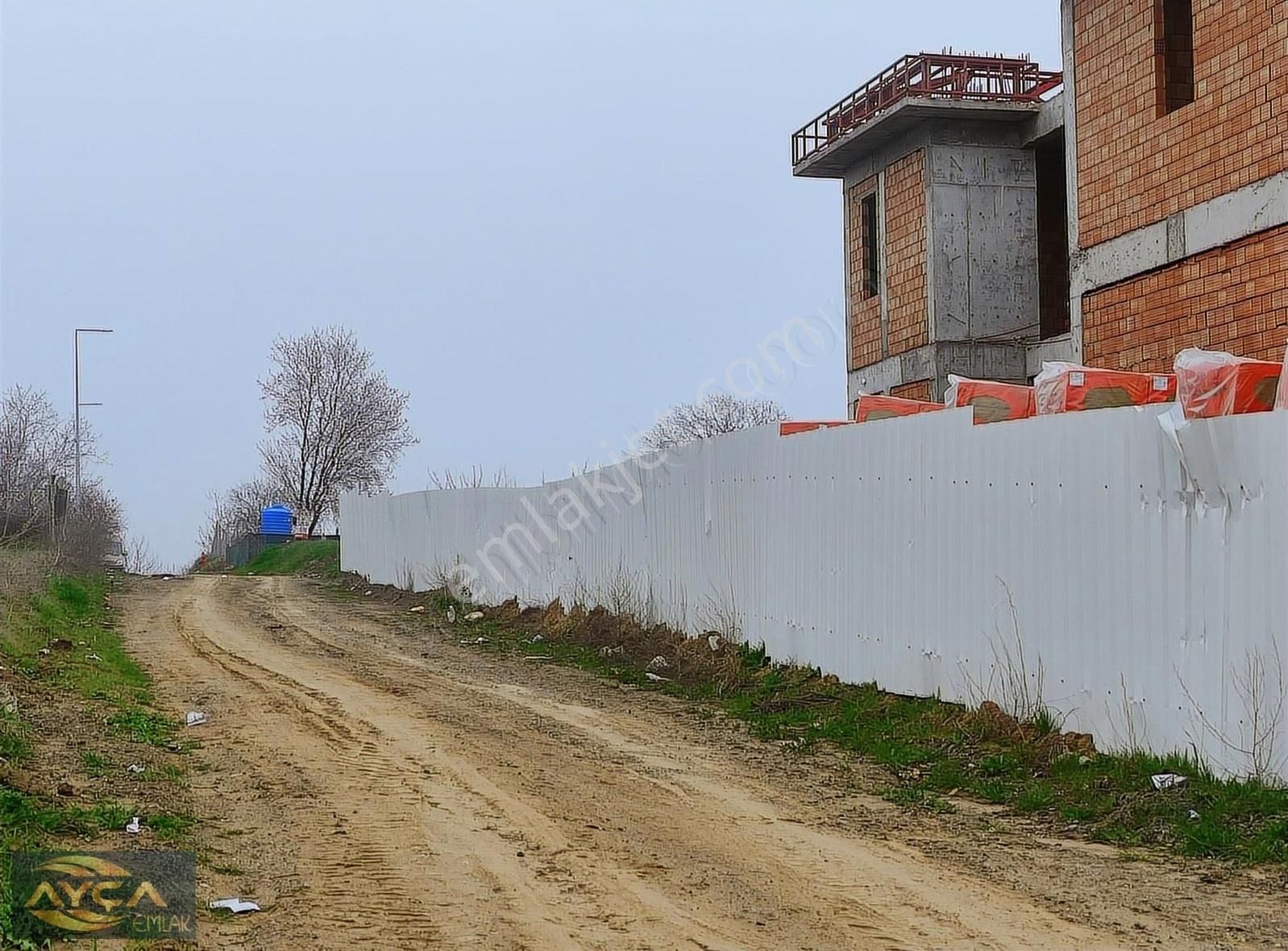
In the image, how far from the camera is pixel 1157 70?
13969mm

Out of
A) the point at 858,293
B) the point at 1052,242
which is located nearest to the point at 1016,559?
the point at 1052,242

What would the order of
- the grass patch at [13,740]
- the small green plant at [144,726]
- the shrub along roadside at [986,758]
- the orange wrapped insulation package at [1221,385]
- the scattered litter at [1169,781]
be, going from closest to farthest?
the shrub along roadside at [986,758] < the scattered litter at [1169,781] < the orange wrapped insulation package at [1221,385] < the grass patch at [13,740] < the small green plant at [144,726]

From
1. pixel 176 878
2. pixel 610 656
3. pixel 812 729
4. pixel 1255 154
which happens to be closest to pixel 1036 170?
pixel 1255 154

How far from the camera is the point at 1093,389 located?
9828 millimetres

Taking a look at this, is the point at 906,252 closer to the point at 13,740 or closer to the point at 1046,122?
the point at 1046,122

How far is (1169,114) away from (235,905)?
12116 mm

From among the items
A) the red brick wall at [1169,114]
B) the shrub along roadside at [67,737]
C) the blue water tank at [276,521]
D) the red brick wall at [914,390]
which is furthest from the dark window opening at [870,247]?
the blue water tank at [276,521]

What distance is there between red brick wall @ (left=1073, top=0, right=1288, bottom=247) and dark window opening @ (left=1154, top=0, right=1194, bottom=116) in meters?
0.07

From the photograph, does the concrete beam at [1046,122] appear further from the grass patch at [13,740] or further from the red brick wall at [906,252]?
the grass patch at [13,740]

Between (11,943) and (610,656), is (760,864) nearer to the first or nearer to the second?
(11,943)

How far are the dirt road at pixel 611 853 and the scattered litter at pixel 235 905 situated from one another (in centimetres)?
8

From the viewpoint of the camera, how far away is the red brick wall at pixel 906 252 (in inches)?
829

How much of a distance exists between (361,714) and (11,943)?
611 centimetres

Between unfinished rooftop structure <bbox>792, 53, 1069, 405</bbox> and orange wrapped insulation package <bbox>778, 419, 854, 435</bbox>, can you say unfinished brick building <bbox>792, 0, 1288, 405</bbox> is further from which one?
orange wrapped insulation package <bbox>778, 419, 854, 435</bbox>
